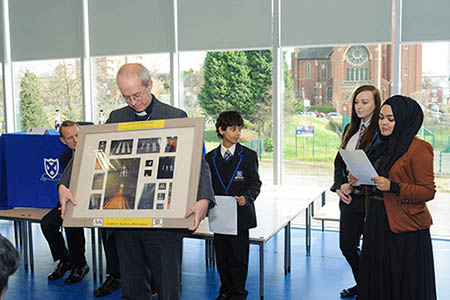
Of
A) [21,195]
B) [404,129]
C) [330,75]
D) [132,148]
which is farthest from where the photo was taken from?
[330,75]

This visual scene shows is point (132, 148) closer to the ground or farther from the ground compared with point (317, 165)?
farther from the ground

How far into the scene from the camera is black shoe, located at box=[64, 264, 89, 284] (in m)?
4.41

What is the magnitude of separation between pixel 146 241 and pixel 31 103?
6287 mm

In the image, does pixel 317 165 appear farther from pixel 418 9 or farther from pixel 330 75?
pixel 418 9

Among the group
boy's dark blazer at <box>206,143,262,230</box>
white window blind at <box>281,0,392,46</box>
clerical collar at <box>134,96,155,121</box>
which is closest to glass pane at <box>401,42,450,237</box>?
white window blind at <box>281,0,392,46</box>

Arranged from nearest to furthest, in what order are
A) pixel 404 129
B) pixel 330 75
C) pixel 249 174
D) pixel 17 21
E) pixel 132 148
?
pixel 132 148 < pixel 404 129 < pixel 249 174 < pixel 330 75 < pixel 17 21

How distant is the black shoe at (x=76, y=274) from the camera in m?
4.41

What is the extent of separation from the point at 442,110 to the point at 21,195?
4825 mm

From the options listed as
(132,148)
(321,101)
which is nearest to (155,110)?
(132,148)

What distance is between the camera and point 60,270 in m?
4.57

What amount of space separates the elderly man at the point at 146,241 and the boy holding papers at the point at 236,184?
1.19 metres

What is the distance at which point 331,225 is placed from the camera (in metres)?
6.36

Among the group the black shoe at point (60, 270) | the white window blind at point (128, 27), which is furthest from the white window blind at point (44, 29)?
the black shoe at point (60, 270)

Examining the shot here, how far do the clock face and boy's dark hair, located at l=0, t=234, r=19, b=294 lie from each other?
5.35 meters
